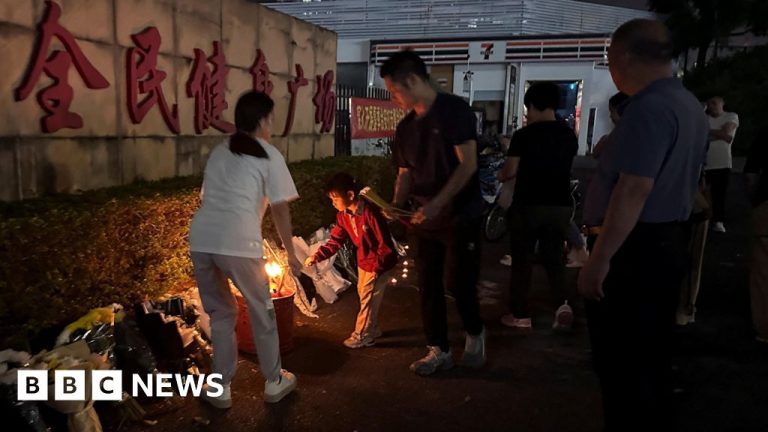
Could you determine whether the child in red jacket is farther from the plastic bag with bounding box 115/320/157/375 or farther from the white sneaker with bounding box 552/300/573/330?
the white sneaker with bounding box 552/300/573/330

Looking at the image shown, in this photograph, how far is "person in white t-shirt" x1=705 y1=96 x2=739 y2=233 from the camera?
8.07 m

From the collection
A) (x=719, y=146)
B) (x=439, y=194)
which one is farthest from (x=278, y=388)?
(x=719, y=146)

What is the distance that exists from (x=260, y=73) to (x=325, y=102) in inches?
77.1

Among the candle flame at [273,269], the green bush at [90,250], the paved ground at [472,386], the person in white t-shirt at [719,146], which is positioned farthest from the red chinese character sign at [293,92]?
the person in white t-shirt at [719,146]

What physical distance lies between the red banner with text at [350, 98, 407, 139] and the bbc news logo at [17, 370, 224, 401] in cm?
634

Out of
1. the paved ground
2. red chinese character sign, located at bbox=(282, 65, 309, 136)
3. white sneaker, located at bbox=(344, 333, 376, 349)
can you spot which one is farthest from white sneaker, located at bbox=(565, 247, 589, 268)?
red chinese character sign, located at bbox=(282, 65, 309, 136)

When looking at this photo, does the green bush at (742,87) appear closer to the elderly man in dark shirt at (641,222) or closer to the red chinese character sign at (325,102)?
the red chinese character sign at (325,102)

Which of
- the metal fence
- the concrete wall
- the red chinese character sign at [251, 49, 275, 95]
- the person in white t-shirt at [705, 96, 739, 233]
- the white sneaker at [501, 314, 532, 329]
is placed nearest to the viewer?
the concrete wall

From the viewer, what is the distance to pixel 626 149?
2338 millimetres

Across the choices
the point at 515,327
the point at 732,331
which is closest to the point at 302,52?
the point at 515,327

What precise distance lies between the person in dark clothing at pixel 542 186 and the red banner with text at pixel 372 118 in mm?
4741

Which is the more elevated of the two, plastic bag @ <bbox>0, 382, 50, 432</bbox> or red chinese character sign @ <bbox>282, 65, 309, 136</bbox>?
red chinese character sign @ <bbox>282, 65, 309, 136</bbox>

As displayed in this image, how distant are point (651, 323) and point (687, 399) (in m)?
1.65

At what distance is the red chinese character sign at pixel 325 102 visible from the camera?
27.5 feet
